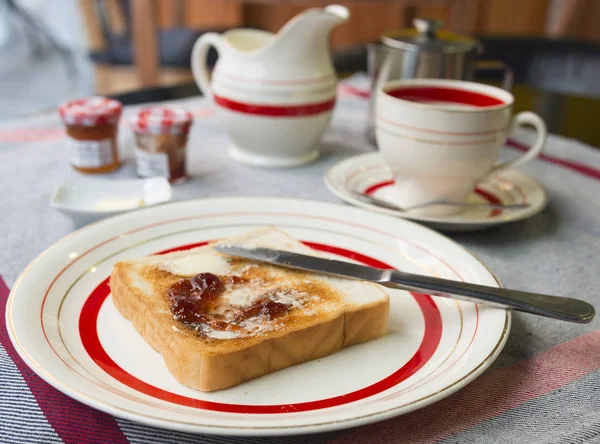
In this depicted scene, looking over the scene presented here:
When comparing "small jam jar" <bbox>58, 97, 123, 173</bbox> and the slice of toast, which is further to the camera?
"small jam jar" <bbox>58, 97, 123, 173</bbox>

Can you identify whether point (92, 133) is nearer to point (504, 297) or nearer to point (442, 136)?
point (442, 136)

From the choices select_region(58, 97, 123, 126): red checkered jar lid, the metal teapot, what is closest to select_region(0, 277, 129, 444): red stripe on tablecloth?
select_region(58, 97, 123, 126): red checkered jar lid

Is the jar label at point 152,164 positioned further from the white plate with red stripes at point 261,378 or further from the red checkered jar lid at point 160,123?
the white plate with red stripes at point 261,378

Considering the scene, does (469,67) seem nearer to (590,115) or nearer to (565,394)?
(590,115)

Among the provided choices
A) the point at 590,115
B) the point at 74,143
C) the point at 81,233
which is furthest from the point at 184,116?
the point at 590,115

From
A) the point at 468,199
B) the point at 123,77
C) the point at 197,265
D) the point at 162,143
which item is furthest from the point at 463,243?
the point at 123,77

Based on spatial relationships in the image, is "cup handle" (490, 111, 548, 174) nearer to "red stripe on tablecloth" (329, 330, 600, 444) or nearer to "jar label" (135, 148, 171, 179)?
A: "red stripe on tablecloth" (329, 330, 600, 444)

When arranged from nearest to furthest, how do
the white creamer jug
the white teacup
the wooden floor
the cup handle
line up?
1. the white teacup
2. the cup handle
3. the white creamer jug
4. the wooden floor
